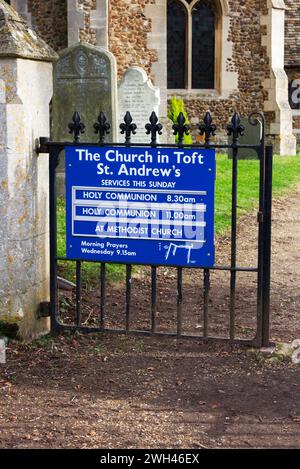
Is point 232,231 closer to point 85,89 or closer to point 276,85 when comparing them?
point 85,89

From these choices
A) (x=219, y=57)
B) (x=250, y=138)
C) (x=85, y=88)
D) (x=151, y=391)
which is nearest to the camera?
(x=151, y=391)

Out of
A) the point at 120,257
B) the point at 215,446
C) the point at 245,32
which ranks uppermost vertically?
the point at 245,32

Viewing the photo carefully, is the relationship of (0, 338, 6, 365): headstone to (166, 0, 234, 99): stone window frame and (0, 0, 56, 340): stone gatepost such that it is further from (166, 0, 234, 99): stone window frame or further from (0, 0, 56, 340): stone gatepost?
(166, 0, 234, 99): stone window frame

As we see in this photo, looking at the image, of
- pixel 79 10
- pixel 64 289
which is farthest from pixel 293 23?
pixel 64 289

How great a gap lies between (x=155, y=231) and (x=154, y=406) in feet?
4.39

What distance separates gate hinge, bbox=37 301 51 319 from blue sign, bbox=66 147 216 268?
0.46 m

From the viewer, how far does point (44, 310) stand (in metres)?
5.71

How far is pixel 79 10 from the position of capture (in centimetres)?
1947

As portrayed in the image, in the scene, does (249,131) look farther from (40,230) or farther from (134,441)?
(134,441)

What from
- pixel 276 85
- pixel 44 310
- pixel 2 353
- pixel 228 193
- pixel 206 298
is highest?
pixel 276 85

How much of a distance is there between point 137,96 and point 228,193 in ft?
10.5

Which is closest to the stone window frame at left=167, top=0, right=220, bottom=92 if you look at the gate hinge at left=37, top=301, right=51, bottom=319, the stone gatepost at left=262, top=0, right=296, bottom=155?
the stone gatepost at left=262, top=0, right=296, bottom=155

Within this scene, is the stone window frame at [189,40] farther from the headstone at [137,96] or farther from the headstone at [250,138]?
the headstone at [137,96]

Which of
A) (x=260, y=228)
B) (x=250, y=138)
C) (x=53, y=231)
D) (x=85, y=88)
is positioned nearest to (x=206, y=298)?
(x=260, y=228)
